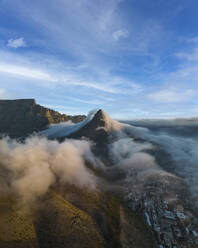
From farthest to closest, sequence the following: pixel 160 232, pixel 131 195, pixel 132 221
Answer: pixel 131 195, pixel 132 221, pixel 160 232

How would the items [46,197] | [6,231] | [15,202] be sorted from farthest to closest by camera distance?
[46,197]
[15,202]
[6,231]

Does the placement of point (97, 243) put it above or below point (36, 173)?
below

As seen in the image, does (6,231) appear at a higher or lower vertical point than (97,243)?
higher

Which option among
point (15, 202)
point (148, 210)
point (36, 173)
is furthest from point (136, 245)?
point (36, 173)

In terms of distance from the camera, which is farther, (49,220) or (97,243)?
(49,220)

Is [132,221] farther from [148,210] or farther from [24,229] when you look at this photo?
[24,229]

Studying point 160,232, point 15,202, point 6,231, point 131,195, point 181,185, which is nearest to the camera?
point 6,231

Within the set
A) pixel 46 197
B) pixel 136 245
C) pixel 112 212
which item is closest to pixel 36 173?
pixel 46 197

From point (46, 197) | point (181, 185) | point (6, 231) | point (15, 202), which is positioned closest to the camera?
point (6, 231)

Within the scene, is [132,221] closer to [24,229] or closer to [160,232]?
[160,232]
